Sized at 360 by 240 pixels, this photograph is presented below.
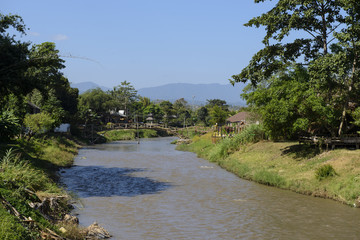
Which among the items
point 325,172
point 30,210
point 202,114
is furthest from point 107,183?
point 202,114

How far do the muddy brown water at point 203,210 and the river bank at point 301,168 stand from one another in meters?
0.86

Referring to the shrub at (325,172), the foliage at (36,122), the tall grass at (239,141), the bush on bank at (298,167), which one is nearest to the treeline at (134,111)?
the foliage at (36,122)

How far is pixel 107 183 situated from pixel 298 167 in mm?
15315

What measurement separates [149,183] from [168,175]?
5.05 m

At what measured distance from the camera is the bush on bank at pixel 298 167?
23.7 m

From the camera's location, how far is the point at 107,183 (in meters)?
30.9

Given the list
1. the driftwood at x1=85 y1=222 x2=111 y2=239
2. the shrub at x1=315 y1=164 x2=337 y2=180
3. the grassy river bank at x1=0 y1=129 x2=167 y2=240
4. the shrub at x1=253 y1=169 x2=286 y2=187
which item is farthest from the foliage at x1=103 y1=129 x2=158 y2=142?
the driftwood at x1=85 y1=222 x2=111 y2=239

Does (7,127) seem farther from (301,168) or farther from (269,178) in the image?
(301,168)

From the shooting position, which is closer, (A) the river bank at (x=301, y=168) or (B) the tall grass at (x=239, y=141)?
(A) the river bank at (x=301, y=168)

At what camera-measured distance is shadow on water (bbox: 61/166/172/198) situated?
26875mm

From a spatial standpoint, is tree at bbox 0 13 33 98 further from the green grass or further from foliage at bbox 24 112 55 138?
the green grass

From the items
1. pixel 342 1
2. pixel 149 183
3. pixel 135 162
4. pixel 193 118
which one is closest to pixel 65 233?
pixel 149 183

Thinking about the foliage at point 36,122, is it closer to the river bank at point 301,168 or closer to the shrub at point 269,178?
the river bank at point 301,168

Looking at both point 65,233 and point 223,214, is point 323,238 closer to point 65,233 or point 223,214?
point 223,214
